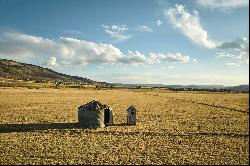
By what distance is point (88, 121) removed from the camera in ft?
80.5

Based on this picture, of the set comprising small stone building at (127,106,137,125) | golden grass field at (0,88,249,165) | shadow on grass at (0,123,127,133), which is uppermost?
small stone building at (127,106,137,125)

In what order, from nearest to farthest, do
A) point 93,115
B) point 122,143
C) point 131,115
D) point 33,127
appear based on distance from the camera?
point 122,143 → point 93,115 → point 33,127 → point 131,115

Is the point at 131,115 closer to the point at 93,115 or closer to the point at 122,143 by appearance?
the point at 93,115

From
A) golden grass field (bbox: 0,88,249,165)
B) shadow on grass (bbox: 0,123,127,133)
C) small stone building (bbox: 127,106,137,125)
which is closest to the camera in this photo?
golden grass field (bbox: 0,88,249,165)

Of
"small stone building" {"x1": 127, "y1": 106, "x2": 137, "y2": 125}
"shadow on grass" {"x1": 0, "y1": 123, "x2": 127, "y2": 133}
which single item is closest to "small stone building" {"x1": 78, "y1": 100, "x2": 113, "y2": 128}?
"shadow on grass" {"x1": 0, "y1": 123, "x2": 127, "y2": 133}

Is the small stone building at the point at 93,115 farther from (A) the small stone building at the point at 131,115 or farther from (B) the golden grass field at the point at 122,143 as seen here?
(A) the small stone building at the point at 131,115

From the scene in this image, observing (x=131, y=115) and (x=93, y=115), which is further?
(x=131, y=115)

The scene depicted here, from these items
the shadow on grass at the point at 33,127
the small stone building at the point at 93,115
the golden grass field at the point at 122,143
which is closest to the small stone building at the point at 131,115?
the golden grass field at the point at 122,143

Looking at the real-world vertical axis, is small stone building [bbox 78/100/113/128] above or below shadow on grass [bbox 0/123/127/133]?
above

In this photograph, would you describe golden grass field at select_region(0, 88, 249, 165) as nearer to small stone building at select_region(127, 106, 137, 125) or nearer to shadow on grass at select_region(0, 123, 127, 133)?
shadow on grass at select_region(0, 123, 127, 133)

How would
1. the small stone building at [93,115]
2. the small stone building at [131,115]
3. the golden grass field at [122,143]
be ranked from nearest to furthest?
the golden grass field at [122,143] → the small stone building at [93,115] → the small stone building at [131,115]

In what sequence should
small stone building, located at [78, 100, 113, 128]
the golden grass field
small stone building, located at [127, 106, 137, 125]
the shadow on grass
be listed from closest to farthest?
the golden grass field
the shadow on grass
small stone building, located at [78, 100, 113, 128]
small stone building, located at [127, 106, 137, 125]

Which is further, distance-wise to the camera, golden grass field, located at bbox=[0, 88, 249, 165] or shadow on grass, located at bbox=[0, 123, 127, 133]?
shadow on grass, located at bbox=[0, 123, 127, 133]

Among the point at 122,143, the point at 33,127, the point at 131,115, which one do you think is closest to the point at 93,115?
the point at 131,115
